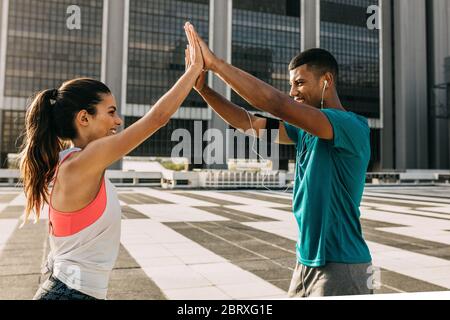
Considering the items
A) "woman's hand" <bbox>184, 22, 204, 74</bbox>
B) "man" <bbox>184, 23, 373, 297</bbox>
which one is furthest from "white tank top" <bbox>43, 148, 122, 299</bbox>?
"man" <bbox>184, 23, 373, 297</bbox>

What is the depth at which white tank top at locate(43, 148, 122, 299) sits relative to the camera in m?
1.65

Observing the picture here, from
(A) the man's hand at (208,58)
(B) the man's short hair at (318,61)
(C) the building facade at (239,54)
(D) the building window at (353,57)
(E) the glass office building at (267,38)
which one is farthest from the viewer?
(D) the building window at (353,57)

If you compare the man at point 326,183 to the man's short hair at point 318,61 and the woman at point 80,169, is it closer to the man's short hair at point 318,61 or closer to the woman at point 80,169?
the man's short hair at point 318,61

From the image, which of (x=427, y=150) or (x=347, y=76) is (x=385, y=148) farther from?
(x=347, y=76)

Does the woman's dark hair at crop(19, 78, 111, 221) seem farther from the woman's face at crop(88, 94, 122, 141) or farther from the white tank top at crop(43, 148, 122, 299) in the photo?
the white tank top at crop(43, 148, 122, 299)

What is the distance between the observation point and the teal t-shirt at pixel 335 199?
186cm

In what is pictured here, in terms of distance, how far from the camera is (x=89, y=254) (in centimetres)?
167

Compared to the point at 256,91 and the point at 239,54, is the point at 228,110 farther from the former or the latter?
the point at 239,54

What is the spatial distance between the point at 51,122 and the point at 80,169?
42 centimetres

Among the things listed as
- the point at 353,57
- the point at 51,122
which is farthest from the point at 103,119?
the point at 353,57

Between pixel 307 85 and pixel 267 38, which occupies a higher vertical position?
pixel 267 38

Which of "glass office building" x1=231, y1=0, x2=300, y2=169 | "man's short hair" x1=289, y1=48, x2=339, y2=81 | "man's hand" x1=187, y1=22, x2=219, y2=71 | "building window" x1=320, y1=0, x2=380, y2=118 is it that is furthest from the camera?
"building window" x1=320, y1=0, x2=380, y2=118

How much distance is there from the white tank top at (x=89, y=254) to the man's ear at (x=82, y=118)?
172mm

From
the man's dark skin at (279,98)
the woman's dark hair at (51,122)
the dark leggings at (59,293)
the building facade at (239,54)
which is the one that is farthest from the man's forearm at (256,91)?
the building facade at (239,54)
